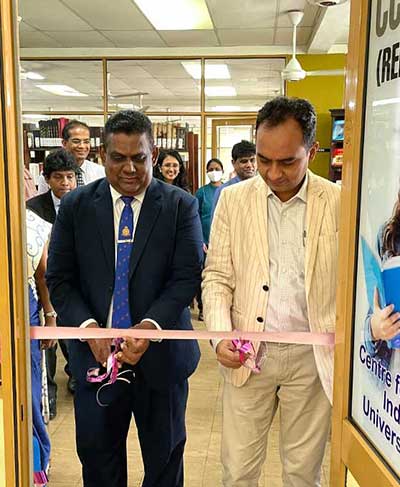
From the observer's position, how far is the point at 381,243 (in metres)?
0.84

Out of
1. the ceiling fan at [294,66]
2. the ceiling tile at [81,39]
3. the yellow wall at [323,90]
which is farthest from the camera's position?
the yellow wall at [323,90]

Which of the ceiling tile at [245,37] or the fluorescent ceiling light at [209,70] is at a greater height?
the ceiling tile at [245,37]

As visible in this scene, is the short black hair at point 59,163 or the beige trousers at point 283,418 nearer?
the beige trousers at point 283,418

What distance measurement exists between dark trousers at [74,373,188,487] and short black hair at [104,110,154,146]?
2.66ft

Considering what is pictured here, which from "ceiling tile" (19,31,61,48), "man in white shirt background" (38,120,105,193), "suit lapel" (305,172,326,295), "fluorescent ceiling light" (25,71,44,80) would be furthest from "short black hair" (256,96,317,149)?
"fluorescent ceiling light" (25,71,44,80)

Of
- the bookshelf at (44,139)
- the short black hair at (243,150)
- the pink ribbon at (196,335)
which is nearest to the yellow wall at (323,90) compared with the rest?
the bookshelf at (44,139)

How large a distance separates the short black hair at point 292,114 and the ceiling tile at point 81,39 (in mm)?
5276

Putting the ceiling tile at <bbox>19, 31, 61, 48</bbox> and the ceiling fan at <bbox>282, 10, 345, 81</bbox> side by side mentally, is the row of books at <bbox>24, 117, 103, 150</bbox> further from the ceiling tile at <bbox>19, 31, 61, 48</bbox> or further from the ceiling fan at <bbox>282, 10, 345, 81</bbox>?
the ceiling fan at <bbox>282, 10, 345, 81</bbox>

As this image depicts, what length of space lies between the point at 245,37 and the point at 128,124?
528 centimetres

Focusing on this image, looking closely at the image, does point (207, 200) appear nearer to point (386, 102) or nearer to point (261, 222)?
point (261, 222)

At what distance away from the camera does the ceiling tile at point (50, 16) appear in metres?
5.05

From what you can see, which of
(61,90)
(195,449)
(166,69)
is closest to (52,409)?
(195,449)

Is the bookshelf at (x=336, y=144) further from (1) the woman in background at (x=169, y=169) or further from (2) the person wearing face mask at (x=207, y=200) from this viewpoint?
(1) the woman in background at (x=169, y=169)

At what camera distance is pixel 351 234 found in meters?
0.93
